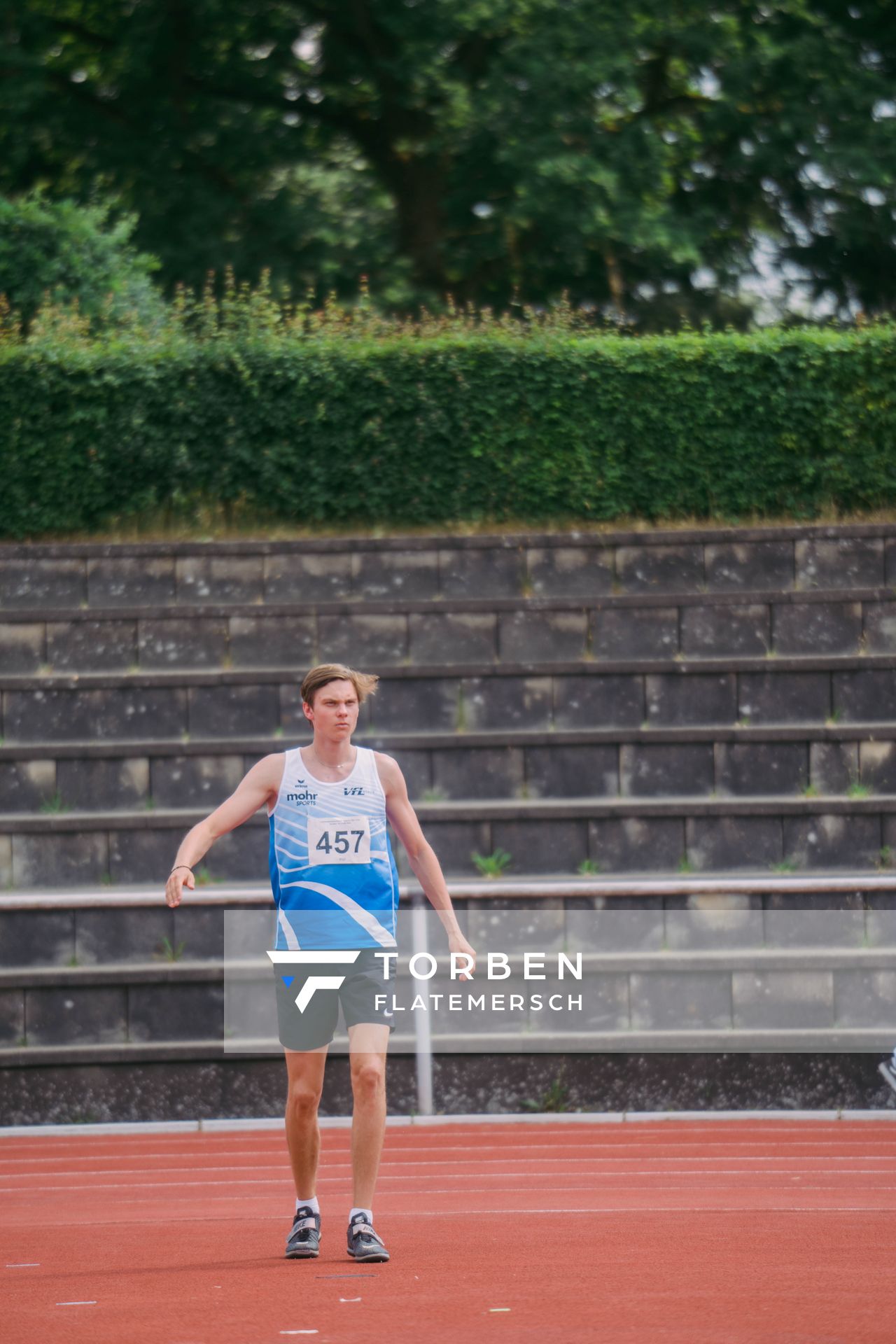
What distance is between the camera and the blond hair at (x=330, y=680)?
18.1 ft

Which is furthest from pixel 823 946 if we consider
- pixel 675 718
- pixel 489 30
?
pixel 489 30

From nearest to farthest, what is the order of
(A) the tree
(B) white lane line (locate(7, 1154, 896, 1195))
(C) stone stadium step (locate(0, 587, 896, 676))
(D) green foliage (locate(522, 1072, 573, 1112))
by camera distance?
(B) white lane line (locate(7, 1154, 896, 1195))
(D) green foliage (locate(522, 1072, 573, 1112))
(C) stone stadium step (locate(0, 587, 896, 676))
(A) the tree

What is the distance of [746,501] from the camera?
13281mm

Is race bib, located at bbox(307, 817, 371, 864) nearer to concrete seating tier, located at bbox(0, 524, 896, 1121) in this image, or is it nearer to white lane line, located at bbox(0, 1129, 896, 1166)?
white lane line, located at bbox(0, 1129, 896, 1166)

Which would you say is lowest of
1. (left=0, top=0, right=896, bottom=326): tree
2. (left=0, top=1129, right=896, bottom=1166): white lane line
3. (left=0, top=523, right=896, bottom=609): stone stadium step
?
(left=0, top=1129, right=896, bottom=1166): white lane line

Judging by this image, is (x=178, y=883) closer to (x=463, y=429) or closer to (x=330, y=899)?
(x=330, y=899)

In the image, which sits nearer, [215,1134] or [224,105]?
[215,1134]

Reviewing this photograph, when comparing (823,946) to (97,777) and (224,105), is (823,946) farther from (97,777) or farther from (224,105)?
(224,105)

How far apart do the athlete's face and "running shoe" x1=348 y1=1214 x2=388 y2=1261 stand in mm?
1530

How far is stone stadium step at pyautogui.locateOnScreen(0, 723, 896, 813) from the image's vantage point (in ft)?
35.7

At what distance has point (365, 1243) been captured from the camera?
5262 millimetres

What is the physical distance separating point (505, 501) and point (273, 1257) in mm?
8521

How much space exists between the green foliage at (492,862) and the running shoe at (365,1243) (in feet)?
17.1

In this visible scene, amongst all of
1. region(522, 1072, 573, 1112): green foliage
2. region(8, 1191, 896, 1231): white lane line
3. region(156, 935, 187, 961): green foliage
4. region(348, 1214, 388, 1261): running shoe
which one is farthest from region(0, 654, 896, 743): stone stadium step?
region(348, 1214, 388, 1261): running shoe
